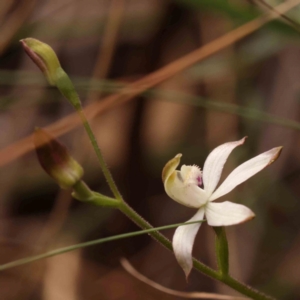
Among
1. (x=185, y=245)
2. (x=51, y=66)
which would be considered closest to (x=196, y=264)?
(x=185, y=245)

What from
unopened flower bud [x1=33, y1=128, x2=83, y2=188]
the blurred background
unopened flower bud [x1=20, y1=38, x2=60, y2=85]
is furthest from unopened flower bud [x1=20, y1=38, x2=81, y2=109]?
the blurred background

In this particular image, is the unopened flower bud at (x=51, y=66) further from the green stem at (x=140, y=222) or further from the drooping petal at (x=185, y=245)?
the drooping petal at (x=185, y=245)

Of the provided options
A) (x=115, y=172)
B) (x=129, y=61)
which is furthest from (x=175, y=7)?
(x=115, y=172)

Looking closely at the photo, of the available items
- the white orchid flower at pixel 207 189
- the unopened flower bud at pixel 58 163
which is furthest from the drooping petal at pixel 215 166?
the unopened flower bud at pixel 58 163

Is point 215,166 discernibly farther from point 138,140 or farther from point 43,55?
point 138,140

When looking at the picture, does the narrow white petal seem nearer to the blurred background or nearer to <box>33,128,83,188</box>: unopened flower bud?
<box>33,128,83,188</box>: unopened flower bud

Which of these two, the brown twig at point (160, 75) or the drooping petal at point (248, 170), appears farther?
the brown twig at point (160, 75)
